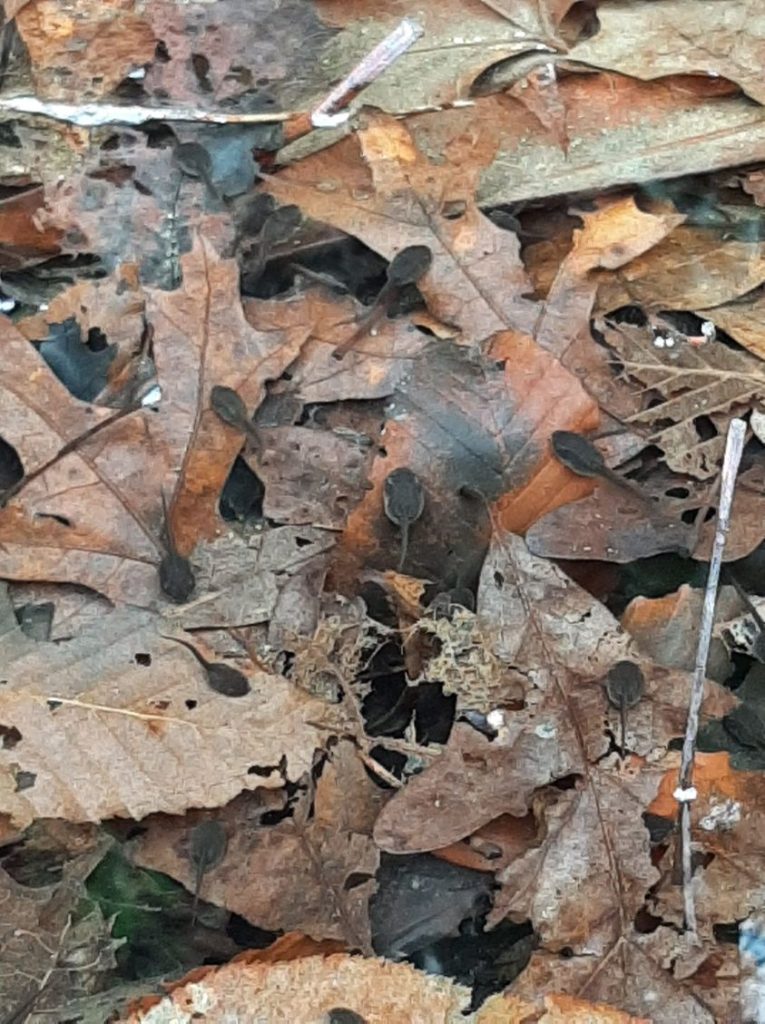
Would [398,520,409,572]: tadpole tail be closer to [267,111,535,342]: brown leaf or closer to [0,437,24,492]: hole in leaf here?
[267,111,535,342]: brown leaf

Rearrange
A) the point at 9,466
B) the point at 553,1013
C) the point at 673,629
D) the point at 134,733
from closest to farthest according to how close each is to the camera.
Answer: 1. the point at 553,1013
2. the point at 134,733
3. the point at 673,629
4. the point at 9,466

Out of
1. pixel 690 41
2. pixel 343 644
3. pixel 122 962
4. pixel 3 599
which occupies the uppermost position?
pixel 690 41

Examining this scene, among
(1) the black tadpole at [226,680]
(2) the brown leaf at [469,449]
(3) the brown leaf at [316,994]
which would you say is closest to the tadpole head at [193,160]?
(2) the brown leaf at [469,449]

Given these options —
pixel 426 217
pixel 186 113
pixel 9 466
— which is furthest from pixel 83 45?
pixel 9 466

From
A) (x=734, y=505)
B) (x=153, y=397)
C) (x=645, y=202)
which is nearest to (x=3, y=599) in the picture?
(x=153, y=397)

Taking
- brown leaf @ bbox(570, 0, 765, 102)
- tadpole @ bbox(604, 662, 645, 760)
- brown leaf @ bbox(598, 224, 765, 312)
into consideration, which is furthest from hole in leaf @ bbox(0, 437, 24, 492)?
brown leaf @ bbox(570, 0, 765, 102)

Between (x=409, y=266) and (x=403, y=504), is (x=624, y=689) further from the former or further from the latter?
(x=409, y=266)

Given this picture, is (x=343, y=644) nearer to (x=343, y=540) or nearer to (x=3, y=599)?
(x=343, y=540)
